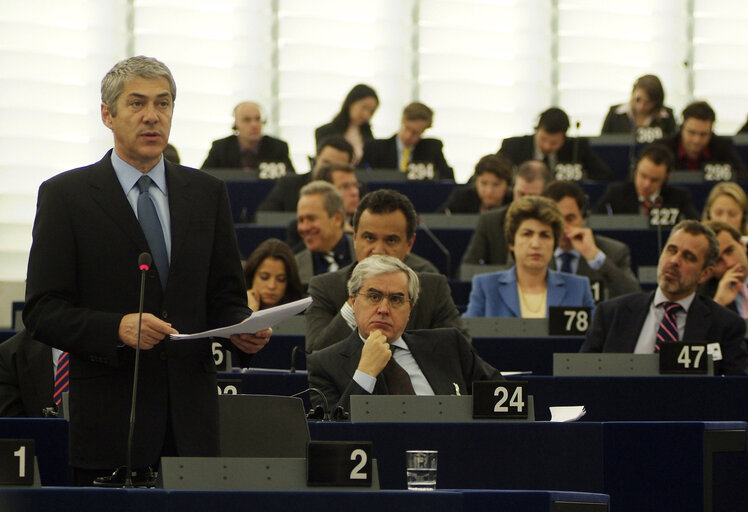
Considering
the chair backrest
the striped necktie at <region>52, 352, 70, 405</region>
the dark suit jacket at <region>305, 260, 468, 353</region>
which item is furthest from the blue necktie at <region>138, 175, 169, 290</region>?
the dark suit jacket at <region>305, 260, 468, 353</region>

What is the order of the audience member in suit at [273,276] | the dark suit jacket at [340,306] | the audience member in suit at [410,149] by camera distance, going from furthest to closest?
the audience member in suit at [410,149] → the audience member in suit at [273,276] → the dark suit jacket at [340,306]

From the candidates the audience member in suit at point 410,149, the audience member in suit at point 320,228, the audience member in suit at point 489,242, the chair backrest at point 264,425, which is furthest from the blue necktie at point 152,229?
the audience member in suit at point 410,149

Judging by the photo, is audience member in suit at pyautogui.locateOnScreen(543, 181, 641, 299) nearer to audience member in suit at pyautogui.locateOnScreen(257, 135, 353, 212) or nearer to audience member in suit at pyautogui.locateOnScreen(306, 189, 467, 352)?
audience member in suit at pyautogui.locateOnScreen(257, 135, 353, 212)

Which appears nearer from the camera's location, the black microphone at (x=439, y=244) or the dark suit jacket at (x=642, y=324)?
the dark suit jacket at (x=642, y=324)

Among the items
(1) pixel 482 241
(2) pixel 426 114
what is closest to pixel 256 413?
(1) pixel 482 241

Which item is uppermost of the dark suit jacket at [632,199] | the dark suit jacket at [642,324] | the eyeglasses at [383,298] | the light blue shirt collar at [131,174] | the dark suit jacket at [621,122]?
the dark suit jacket at [621,122]

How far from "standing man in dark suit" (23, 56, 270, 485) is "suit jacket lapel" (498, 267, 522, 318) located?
392cm

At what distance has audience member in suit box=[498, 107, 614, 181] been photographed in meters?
10.9

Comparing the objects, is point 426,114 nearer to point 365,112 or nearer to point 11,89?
point 365,112

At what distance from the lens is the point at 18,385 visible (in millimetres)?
5281

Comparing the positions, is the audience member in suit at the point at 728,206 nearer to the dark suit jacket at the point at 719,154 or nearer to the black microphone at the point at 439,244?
the black microphone at the point at 439,244

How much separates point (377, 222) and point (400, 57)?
7880mm

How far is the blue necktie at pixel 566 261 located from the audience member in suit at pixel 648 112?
370cm

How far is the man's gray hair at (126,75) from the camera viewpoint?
3213 millimetres
